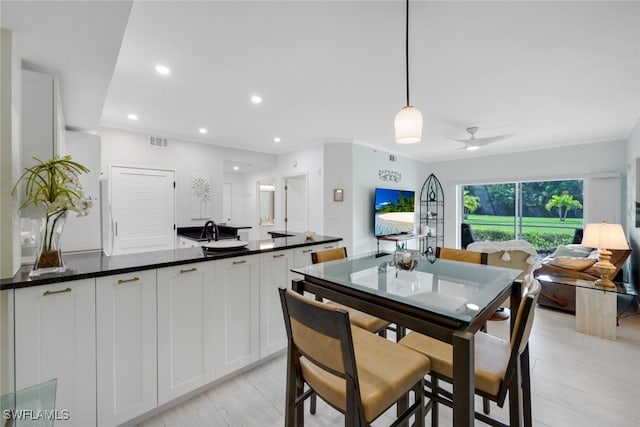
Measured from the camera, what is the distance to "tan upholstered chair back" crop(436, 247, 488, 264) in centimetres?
220

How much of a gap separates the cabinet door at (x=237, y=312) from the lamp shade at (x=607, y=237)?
12.8 ft

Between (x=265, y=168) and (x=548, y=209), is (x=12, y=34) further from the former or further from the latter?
(x=548, y=209)

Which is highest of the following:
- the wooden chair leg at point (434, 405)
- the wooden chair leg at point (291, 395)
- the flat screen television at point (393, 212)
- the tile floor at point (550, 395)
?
the flat screen television at point (393, 212)

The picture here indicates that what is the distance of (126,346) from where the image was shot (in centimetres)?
162

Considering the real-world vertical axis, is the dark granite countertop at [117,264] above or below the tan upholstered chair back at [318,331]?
above

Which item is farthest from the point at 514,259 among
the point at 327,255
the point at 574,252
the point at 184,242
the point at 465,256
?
the point at 184,242

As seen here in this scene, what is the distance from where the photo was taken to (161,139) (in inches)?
180

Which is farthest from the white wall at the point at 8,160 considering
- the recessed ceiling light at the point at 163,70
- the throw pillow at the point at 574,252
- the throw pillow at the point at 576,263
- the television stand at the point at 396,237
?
the throw pillow at the point at 574,252

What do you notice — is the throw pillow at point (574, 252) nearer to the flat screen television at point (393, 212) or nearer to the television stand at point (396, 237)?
the television stand at point (396, 237)

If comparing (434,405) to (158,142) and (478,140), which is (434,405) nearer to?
(478,140)

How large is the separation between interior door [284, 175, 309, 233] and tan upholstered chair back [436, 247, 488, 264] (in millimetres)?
3557

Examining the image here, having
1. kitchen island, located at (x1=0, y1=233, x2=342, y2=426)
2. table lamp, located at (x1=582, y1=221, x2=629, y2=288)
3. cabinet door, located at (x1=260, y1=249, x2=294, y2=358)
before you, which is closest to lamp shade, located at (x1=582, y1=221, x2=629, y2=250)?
table lamp, located at (x1=582, y1=221, x2=629, y2=288)

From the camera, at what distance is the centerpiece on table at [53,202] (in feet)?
4.83

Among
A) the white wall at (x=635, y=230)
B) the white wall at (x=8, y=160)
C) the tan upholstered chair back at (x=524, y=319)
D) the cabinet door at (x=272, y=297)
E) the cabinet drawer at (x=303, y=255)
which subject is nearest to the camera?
the tan upholstered chair back at (x=524, y=319)
